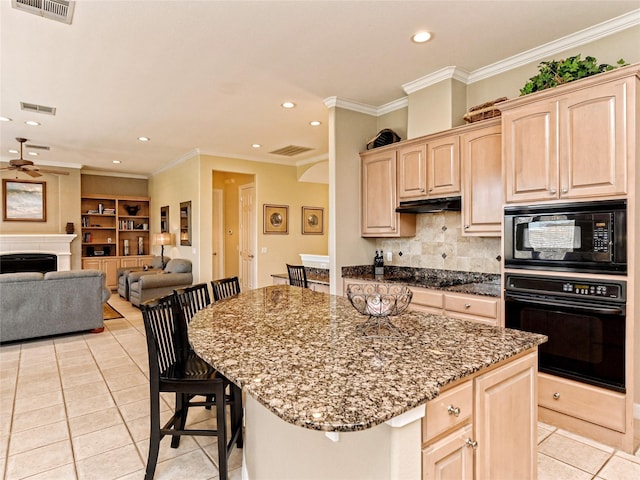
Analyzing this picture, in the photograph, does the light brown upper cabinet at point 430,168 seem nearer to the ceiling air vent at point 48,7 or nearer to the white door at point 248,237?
the ceiling air vent at point 48,7

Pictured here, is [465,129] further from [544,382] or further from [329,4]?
[544,382]

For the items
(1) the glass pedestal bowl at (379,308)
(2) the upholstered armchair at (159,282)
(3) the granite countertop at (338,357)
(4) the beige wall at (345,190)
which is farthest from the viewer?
(2) the upholstered armchair at (159,282)

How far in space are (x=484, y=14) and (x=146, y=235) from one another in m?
9.22

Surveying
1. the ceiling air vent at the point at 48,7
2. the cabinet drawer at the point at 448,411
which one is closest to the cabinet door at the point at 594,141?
the cabinet drawer at the point at 448,411

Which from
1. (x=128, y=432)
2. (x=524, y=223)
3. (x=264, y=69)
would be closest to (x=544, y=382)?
(x=524, y=223)

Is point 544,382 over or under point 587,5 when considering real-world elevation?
under

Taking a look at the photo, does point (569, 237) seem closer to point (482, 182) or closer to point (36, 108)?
point (482, 182)

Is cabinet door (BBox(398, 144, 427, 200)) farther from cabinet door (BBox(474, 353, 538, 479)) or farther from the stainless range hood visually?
cabinet door (BBox(474, 353, 538, 479))

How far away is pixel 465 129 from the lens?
3.29 meters

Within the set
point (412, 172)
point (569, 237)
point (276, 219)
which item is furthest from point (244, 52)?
point (276, 219)

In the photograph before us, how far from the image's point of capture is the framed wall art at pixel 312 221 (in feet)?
25.3

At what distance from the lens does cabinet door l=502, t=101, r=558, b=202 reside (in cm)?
254

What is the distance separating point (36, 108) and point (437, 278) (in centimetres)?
505

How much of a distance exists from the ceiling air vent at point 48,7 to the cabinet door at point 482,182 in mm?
3144
